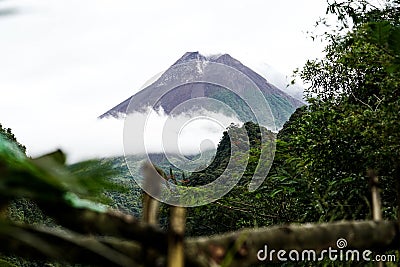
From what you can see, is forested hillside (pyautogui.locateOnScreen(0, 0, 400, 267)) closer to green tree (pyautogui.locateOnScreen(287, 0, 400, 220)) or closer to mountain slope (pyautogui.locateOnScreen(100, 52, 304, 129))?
green tree (pyautogui.locateOnScreen(287, 0, 400, 220))

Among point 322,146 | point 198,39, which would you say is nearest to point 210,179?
point 322,146

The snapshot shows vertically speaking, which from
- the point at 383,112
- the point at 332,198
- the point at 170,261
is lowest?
the point at 170,261

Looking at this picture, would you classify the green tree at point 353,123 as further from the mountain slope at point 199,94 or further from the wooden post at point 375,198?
the wooden post at point 375,198

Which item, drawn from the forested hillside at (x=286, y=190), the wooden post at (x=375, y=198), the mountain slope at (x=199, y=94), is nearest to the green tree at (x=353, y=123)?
the forested hillside at (x=286, y=190)

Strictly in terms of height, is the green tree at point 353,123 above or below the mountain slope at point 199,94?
below

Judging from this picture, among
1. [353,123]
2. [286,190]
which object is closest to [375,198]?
[353,123]

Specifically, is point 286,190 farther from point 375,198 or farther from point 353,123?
point 375,198

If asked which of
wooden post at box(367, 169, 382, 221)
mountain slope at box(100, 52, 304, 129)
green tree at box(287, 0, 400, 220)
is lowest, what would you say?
wooden post at box(367, 169, 382, 221)

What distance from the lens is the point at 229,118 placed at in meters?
8.39

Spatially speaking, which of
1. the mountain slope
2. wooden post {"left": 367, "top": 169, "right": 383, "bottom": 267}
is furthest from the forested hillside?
the mountain slope

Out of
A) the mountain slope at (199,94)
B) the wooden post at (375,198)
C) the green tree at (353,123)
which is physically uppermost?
the mountain slope at (199,94)

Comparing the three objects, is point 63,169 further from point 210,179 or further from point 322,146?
point 210,179

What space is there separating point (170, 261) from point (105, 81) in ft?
124

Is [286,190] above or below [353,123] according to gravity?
above
